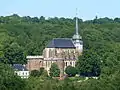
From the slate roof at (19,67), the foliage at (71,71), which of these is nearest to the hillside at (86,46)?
the foliage at (71,71)

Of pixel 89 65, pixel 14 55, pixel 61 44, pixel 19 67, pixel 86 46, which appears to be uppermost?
pixel 61 44

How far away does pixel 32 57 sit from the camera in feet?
297

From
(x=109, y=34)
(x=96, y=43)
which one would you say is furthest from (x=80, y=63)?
(x=109, y=34)

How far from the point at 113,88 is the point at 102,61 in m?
42.7

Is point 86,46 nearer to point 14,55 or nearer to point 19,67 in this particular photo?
point 14,55

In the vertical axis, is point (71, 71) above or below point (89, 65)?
below

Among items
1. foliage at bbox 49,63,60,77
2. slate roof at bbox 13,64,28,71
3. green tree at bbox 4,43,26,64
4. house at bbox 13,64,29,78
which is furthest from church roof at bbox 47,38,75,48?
house at bbox 13,64,29,78

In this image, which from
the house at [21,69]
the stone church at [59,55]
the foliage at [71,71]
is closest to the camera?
the foliage at [71,71]

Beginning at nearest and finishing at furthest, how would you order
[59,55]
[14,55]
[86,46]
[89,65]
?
1. [89,65]
2. [59,55]
3. [14,55]
4. [86,46]

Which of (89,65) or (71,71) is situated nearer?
(89,65)

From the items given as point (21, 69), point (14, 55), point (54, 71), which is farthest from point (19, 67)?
point (54, 71)

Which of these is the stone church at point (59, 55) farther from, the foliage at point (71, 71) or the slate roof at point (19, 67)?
the foliage at point (71, 71)

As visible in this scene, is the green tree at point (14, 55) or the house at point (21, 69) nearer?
the house at point (21, 69)

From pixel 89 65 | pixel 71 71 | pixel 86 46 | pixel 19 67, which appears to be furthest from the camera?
pixel 86 46
